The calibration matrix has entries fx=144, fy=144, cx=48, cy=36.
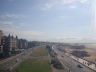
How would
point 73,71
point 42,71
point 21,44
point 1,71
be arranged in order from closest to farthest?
point 1,71 < point 42,71 < point 73,71 < point 21,44

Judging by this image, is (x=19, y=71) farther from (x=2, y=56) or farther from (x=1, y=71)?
(x=2, y=56)

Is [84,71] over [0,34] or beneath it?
beneath

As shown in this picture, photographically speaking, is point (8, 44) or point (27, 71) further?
point (8, 44)

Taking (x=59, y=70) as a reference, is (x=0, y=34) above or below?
above

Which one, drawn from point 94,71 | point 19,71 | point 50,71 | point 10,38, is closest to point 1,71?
point 19,71

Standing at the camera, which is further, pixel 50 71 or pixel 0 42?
pixel 0 42

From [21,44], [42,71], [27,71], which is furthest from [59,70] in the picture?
[21,44]

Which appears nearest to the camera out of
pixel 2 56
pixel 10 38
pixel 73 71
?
pixel 73 71

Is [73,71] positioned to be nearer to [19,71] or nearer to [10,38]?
[19,71]

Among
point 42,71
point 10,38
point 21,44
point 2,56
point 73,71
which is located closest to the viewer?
point 42,71
